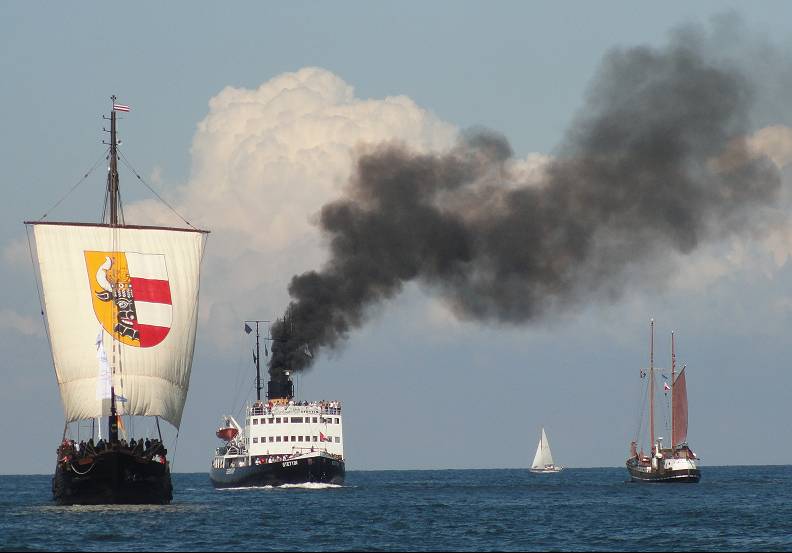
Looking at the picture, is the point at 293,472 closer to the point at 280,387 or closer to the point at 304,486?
the point at 304,486

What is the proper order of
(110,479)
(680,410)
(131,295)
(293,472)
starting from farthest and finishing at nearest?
(680,410)
(293,472)
(131,295)
(110,479)

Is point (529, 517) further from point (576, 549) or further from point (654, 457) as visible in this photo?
point (654, 457)

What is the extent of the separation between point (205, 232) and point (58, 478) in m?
21.4

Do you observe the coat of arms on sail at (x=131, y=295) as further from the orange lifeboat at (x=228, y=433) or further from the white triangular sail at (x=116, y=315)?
the orange lifeboat at (x=228, y=433)

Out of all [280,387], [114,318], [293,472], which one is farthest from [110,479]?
[280,387]

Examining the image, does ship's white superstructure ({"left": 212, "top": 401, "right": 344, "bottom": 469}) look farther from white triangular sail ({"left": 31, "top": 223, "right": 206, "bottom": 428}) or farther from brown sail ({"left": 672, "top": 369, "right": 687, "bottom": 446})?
brown sail ({"left": 672, "top": 369, "right": 687, "bottom": 446})

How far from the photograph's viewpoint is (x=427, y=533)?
7462cm

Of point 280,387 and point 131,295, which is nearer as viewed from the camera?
point 131,295

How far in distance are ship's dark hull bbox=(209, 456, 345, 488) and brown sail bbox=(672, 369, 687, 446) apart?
37281 mm

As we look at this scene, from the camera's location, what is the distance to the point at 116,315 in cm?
9494

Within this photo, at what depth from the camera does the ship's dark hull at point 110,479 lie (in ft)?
279

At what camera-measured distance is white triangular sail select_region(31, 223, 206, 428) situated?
94625 millimetres

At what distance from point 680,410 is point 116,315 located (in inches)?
2846

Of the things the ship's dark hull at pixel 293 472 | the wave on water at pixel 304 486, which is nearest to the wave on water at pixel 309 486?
the wave on water at pixel 304 486
